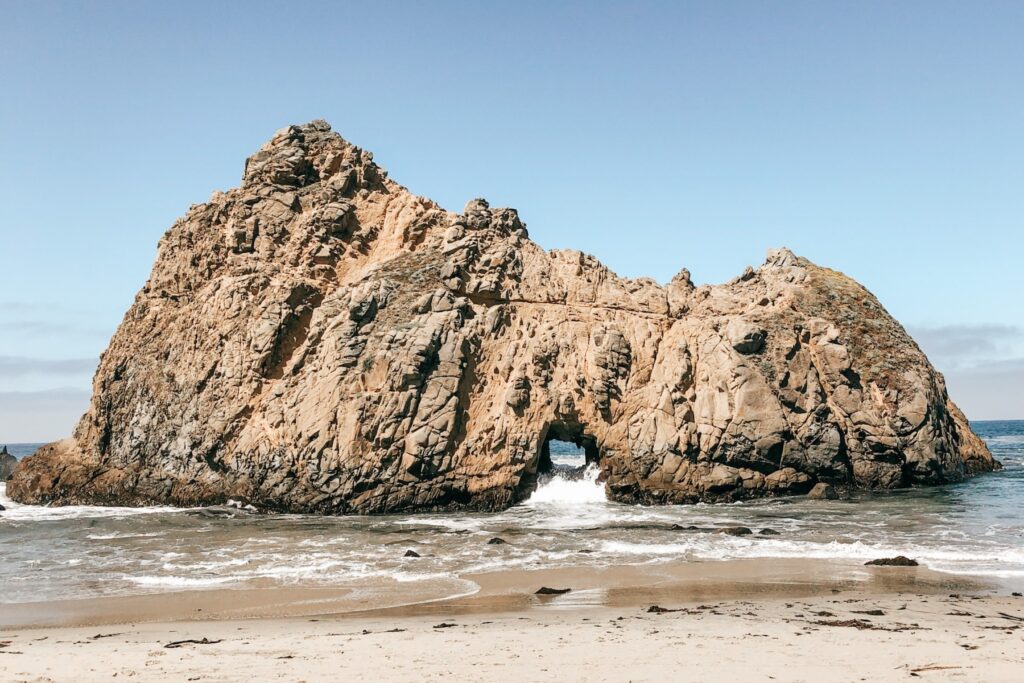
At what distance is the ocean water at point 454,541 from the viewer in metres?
18.2

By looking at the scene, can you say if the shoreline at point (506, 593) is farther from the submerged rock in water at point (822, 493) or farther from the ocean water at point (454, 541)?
the submerged rock in water at point (822, 493)

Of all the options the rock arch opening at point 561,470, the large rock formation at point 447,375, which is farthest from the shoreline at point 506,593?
the rock arch opening at point 561,470

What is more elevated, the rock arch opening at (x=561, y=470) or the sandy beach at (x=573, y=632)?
the rock arch opening at (x=561, y=470)

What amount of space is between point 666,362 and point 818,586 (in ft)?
56.6

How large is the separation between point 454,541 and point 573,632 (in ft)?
35.3

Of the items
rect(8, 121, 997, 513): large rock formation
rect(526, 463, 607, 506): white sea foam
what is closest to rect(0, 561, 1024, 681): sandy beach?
rect(8, 121, 997, 513): large rock formation

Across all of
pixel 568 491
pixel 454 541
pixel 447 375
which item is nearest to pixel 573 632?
pixel 454 541

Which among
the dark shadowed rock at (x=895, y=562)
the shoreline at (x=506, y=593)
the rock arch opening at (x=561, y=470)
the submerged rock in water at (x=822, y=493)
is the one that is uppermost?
the rock arch opening at (x=561, y=470)

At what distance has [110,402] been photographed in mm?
34219

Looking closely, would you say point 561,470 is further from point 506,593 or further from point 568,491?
point 506,593

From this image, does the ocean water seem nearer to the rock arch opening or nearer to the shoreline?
the shoreline

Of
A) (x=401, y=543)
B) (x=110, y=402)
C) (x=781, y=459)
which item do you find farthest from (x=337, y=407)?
(x=781, y=459)

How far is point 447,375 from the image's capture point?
3103 cm

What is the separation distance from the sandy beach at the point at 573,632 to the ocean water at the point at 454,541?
1.70 m
